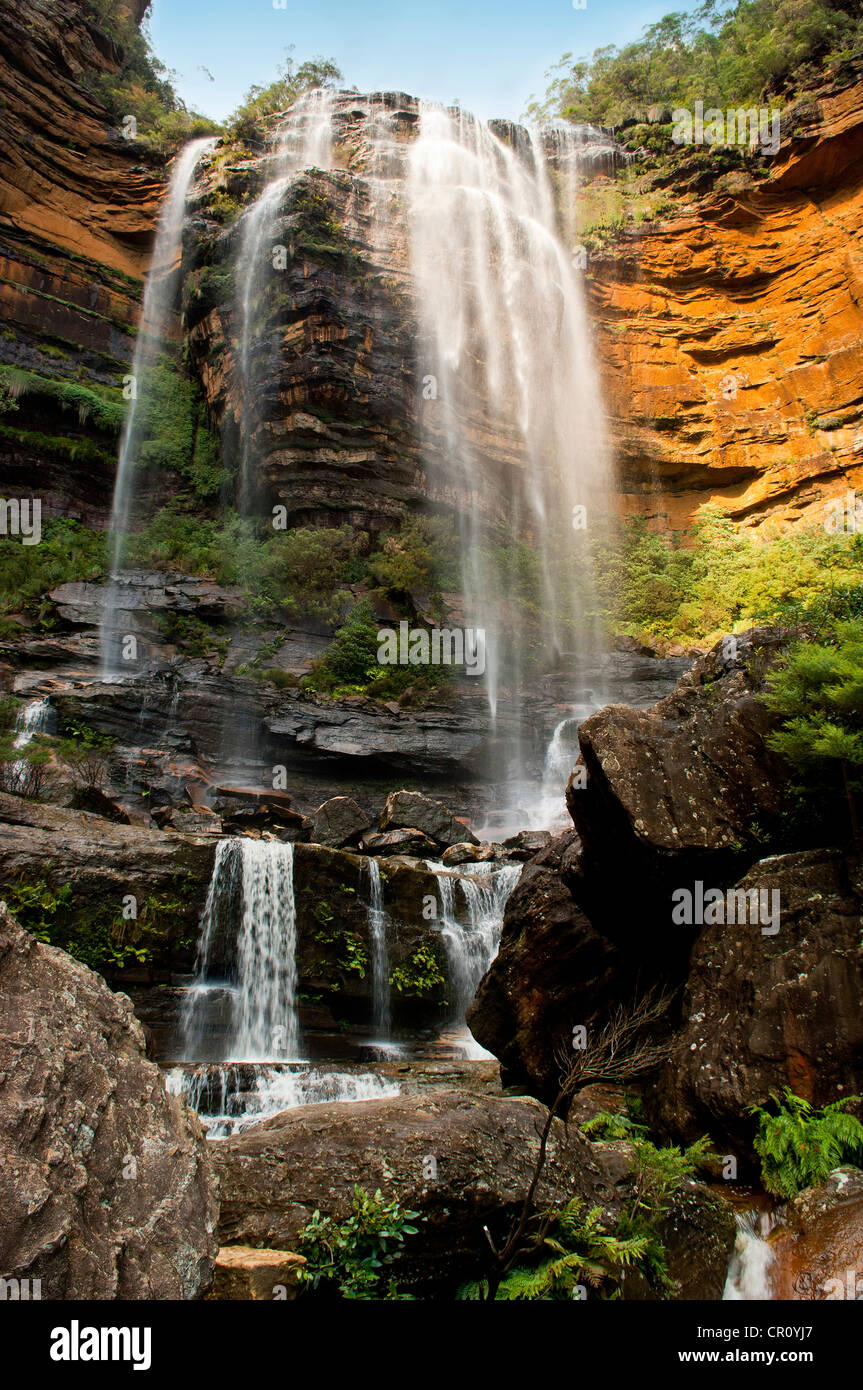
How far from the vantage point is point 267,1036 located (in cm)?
959

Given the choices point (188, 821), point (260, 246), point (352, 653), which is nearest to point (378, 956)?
point (188, 821)

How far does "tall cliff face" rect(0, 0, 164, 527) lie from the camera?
22.5 metres

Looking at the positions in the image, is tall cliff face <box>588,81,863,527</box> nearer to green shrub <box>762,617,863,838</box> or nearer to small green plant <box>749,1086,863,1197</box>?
green shrub <box>762,617,863,838</box>

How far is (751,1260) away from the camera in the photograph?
4039 millimetres

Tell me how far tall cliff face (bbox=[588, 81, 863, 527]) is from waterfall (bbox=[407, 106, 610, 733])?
145 cm

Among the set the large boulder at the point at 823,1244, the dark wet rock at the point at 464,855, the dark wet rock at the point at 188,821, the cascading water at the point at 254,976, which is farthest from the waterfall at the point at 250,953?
the large boulder at the point at 823,1244

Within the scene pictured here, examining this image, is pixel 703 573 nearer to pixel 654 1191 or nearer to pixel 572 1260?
pixel 654 1191

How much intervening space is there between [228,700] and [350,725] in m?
3.04

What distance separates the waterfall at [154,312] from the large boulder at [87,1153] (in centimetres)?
2151

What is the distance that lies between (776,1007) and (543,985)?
2.84 metres
